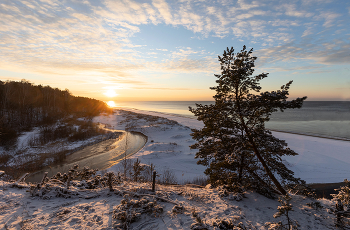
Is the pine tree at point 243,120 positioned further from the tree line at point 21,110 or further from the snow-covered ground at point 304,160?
the tree line at point 21,110

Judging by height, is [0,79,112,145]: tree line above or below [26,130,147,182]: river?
above

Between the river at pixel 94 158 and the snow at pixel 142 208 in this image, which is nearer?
the snow at pixel 142 208

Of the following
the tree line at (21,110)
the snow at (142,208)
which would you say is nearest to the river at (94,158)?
the snow at (142,208)

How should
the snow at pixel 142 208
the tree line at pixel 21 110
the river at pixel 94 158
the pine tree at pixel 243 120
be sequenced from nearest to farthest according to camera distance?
the snow at pixel 142 208, the pine tree at pixel 243 120, the river at pixel 94 158, the tree line at pixel 21 110

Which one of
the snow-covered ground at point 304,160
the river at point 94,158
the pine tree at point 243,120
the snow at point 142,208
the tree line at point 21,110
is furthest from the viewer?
the tree line at point 21,110

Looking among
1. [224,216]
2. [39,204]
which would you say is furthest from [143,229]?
[39,204]

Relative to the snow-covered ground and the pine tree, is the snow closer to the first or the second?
the pine tree

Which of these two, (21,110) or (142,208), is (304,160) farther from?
(21,110)

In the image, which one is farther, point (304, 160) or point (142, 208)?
point (304, 160)

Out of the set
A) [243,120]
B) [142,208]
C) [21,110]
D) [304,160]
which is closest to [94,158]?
[142,208]

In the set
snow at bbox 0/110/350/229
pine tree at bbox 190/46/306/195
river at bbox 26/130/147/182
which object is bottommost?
river at bbox 26/130/147/182

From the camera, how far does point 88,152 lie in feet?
76.5

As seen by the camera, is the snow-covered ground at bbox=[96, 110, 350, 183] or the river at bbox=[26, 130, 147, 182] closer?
the river at bbox=[26, 130, 147, 182]

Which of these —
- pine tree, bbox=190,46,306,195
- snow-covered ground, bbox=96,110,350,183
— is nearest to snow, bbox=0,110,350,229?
pine tree, bbox=190,46,306,195
